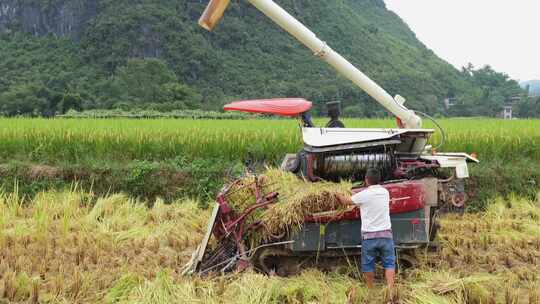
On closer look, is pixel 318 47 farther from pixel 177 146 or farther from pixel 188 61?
pixel 188 61

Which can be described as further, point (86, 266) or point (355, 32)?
point (355, 32)

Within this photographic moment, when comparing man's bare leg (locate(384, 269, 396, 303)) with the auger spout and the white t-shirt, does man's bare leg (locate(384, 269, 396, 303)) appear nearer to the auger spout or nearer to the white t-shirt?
the white t-shirt

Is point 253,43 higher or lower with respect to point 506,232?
higher

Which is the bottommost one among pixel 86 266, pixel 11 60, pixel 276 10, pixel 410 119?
pixel 86 266

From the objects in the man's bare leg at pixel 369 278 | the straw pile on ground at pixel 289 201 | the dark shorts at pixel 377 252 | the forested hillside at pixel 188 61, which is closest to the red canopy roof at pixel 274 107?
the straw pile on ground at pixel 289 201

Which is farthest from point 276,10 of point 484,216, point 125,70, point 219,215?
point 125,70

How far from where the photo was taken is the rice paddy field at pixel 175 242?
12.8 feet

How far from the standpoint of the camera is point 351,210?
14.0 ft

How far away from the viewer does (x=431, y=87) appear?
43062mm

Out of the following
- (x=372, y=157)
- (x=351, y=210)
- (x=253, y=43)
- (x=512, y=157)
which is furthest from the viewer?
(x=253, y=43)

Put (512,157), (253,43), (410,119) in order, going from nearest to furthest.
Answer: (410,119)
(512,157)
(253,43)

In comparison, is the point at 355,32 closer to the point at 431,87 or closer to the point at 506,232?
the point at 431,87

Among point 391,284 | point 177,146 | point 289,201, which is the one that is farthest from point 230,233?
point 177,146

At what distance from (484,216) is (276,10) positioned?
4311 mm
